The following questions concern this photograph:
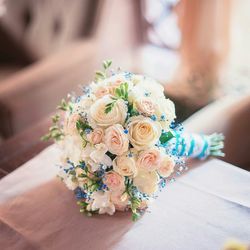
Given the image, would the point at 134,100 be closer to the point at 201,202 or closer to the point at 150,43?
the point at 201,202

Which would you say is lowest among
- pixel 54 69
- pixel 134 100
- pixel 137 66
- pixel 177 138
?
pixel 137 66

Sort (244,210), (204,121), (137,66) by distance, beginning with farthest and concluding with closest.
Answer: (137,66)
(204,121)
(244,210)

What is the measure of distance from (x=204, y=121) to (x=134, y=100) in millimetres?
481

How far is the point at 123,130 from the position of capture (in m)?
0.90

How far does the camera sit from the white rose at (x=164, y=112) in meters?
0.93

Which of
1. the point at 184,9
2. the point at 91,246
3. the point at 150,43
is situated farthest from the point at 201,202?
the point at 150,43

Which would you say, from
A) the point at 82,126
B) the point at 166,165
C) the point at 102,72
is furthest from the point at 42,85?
the point at 166,165

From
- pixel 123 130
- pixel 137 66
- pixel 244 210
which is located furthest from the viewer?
pixel 137 66

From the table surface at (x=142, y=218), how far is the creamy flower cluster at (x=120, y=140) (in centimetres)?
6

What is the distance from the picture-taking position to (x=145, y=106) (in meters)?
0.91

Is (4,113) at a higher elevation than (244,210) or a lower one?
lower

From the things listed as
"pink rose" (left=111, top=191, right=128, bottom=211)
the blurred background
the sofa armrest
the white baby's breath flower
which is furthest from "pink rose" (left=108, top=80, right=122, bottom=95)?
the sofa armrest

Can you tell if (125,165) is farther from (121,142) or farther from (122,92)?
(122,92)

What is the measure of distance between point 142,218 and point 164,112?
27 cm
